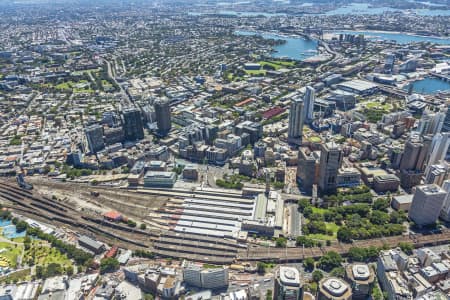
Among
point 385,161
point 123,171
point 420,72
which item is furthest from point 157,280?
point 420,72

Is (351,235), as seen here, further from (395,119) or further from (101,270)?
(395,119)

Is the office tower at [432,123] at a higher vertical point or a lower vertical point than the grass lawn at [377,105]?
higher

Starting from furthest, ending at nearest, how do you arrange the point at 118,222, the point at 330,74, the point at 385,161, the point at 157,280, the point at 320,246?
the point at 330,74 < the point at 385,161 < the point at 118,222 < the point at 320,246 < the point at 157,280

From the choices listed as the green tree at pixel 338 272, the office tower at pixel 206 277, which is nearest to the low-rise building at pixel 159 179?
the office tower at pixel 206 277

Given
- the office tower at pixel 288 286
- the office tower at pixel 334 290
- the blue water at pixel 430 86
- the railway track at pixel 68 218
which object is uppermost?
the office tower at pixel 288 286

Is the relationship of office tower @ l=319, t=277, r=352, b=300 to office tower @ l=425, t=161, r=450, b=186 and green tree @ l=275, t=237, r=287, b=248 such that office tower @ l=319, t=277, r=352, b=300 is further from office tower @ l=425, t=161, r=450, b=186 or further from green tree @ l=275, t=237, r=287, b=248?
office tower @ l=425, t=161, r=450, b=186

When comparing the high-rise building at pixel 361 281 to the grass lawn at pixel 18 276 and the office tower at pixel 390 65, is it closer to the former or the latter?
the grass lawn at pixel 18 276
